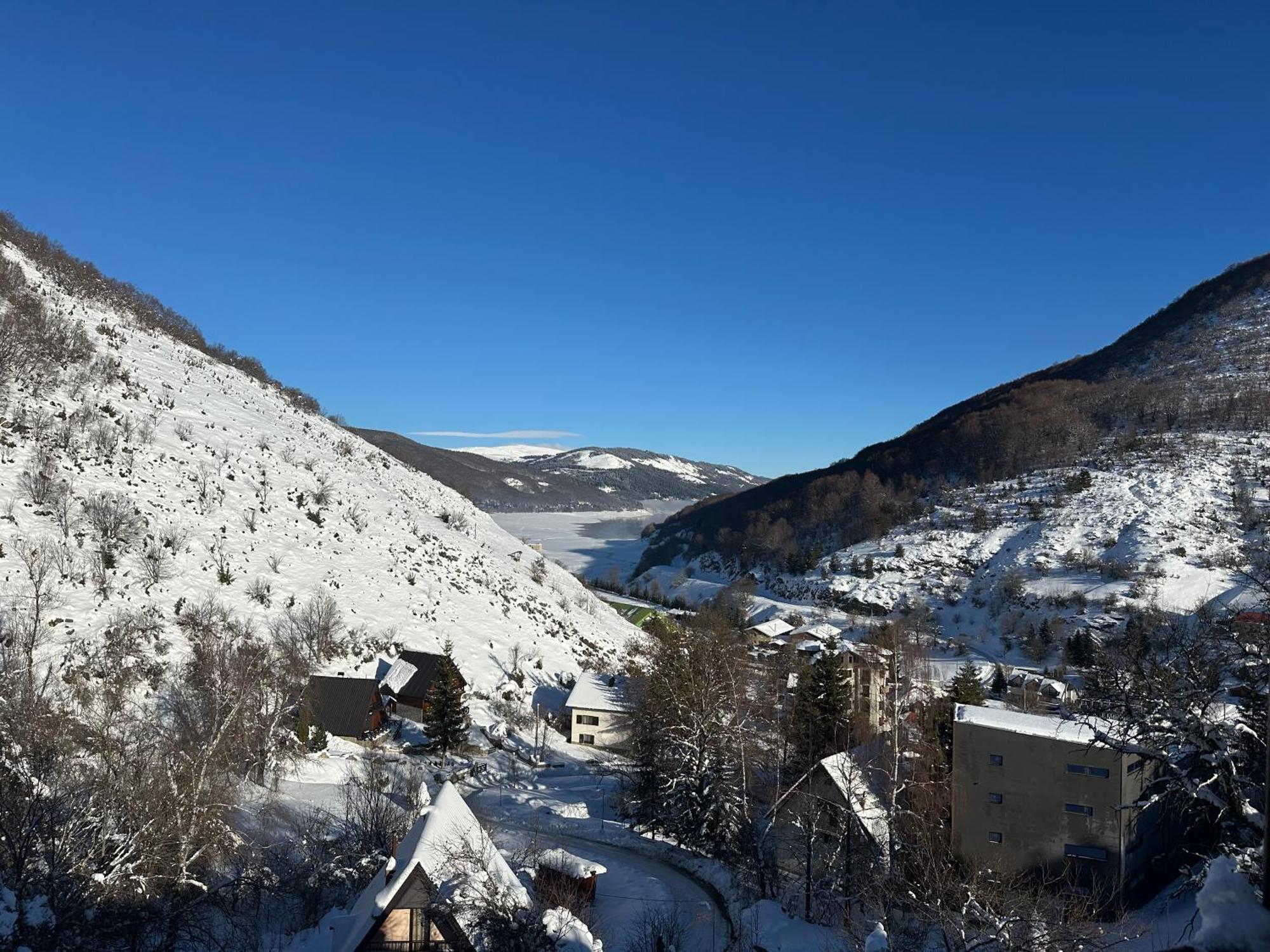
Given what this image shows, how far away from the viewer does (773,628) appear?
7569 centimetres

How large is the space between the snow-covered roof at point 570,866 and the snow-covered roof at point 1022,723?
14.3 metres

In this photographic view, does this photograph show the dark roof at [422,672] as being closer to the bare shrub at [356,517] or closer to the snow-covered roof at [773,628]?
the bare shrub at [356,517]

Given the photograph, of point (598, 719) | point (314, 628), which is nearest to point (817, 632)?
point (598, 719)

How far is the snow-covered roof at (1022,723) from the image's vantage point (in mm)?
25344

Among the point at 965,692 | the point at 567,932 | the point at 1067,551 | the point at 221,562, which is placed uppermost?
the point at 221,562

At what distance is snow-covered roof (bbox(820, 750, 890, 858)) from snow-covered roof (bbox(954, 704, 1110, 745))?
13.8 ft

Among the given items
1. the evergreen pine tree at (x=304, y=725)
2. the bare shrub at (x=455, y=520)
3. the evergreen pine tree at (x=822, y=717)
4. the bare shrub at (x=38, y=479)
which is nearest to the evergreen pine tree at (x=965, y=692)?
the evergreen pine tree at (x=822, y=717)

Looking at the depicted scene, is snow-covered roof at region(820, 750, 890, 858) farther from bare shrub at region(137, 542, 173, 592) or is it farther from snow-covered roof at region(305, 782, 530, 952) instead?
bare shrub at region(137, 542, 173, 592)

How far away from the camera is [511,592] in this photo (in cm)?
5966

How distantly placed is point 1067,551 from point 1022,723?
75.1 m

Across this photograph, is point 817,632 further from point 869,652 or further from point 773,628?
point 869,652

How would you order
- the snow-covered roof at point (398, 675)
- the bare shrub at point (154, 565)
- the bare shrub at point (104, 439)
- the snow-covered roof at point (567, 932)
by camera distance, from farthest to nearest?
1. the bare shrub at point (104, 439)
2. the snow-covered roof at point (398, 675)
3. the bare shrub at point (154, 565)
4. the snow-covered roof at point (567, 932)

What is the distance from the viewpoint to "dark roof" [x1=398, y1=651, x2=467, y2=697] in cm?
4259

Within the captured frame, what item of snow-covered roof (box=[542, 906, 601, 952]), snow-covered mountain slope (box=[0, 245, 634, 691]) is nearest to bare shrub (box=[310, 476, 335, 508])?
snow-covered mountain slope (box=[0, 245, 634, 691])
